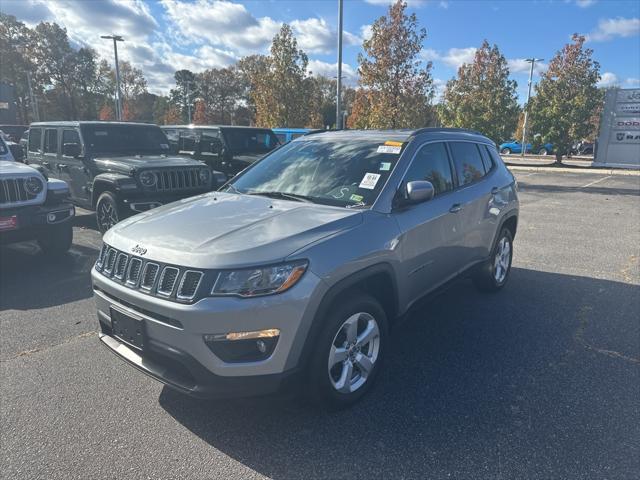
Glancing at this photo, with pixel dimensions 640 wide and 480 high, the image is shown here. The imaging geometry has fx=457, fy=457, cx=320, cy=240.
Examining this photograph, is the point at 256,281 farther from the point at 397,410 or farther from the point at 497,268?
the point at 497,268

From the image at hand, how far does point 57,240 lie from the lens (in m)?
6.75

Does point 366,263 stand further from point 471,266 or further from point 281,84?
point 281,84

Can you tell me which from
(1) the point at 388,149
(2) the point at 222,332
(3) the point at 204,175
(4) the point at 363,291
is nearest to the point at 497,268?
(1) the point at 388,149

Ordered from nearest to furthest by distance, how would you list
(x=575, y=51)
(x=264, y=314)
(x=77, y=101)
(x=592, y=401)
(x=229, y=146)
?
(x=264, y=314) → (x=592, y=401) → (x=229, y=146) → (x=575, y=51) → (x=77, y=101)

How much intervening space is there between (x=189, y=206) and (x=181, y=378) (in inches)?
55.5

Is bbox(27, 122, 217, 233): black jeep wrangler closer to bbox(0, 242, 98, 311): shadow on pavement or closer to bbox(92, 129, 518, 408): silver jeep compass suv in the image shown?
bbox(0, 242, 98, 311): shadow on pavement

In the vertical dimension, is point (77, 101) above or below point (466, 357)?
above

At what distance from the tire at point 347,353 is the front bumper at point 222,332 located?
0.57ft

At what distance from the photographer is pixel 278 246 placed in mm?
2594

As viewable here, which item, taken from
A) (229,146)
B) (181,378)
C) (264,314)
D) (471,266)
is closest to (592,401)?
(471,266)

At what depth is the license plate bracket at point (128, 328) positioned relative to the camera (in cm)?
268

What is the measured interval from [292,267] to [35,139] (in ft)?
31.2

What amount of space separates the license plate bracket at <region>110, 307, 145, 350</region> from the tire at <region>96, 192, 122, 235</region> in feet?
16.1

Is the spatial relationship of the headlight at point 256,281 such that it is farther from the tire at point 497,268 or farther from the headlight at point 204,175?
the headlight at point 204,175
